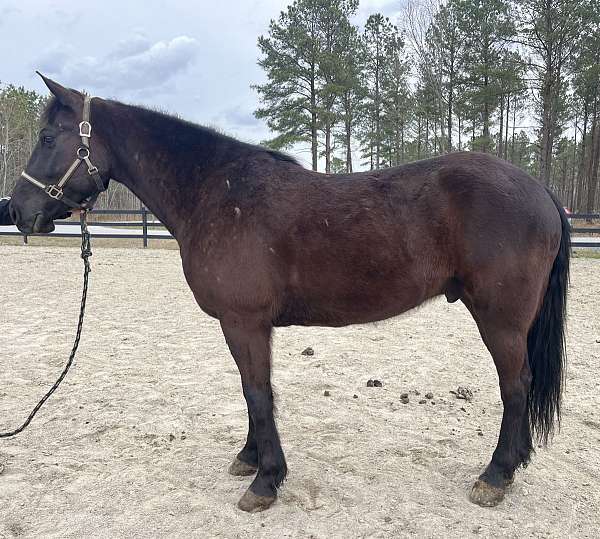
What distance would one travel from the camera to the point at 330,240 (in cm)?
249

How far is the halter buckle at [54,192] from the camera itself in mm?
2617

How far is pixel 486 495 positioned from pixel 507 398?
55cm

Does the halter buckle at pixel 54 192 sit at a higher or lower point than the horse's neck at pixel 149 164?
lower

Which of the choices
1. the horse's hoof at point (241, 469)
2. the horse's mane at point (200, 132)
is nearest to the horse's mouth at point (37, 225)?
the horse's mane at point (200, 132)

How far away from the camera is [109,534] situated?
224 centimetres

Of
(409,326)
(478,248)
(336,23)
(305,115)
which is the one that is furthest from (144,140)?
(336,23)

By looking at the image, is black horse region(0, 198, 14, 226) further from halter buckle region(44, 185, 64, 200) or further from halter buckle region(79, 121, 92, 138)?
halter buckle region(79, 121, 92, 138)

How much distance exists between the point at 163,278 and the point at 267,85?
17136 mm

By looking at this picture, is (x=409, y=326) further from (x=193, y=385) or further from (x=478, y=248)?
(x=478, y=248)

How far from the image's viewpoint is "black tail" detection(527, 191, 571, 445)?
2.74 meters

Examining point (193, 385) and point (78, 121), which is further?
point (193, 385)

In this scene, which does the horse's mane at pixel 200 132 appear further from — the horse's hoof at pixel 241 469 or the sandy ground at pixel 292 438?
the horse's hoof at pixel 241 469

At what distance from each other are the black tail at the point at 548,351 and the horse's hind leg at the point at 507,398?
195mm

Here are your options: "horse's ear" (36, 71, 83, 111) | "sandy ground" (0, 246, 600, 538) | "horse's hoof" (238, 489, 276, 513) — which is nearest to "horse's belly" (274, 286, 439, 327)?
"sandy ground" (0, 246, 600, 538)
